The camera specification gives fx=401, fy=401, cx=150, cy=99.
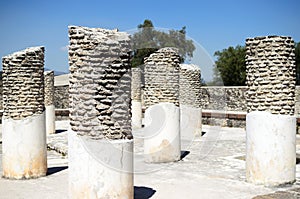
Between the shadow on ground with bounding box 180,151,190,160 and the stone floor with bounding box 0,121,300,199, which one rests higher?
the shadow on ground with bounding box 180,151,190,160

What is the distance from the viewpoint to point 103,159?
15.6 ft

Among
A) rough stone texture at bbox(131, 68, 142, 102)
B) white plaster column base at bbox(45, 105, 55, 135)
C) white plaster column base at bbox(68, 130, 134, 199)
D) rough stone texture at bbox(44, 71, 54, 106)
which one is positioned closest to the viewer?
white plaster column base at bbox(68, 130, 134, 199)

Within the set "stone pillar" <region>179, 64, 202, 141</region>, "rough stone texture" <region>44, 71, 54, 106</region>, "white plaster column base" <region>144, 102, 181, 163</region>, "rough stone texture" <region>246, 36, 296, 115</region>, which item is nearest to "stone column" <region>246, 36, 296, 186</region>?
"rough stone texture" <region>246, 36, 296, 115</region>

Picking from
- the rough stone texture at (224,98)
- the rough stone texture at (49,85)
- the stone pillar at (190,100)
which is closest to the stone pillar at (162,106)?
the stone pillar at (190,100)

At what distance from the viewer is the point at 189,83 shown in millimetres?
13344

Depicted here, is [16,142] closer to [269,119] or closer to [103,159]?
[103,159]

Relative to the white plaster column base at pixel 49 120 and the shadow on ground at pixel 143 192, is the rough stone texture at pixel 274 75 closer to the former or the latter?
the shadow on ground at pixel 143 192

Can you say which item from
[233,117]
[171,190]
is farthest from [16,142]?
[233,117]

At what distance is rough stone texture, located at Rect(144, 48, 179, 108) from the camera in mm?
9117

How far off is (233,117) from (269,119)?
33.0 ft

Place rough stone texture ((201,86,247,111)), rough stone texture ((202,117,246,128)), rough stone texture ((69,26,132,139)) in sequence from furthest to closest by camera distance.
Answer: rough stone texture ((201,86,247,111)) → rough stone texture ((202,117,246,128)) → rough stone texture ((69,26,132,139))

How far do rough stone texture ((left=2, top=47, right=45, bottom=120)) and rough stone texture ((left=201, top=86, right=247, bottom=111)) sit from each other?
13504 millimetres

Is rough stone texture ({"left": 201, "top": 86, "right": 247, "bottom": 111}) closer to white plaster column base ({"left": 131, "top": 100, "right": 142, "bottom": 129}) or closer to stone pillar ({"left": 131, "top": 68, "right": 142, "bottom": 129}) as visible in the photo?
stone pillar ({"left": 131, "top": 68, "right": 142, "bottom": 129})

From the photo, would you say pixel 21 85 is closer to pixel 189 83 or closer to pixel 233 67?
pixel 189 83
